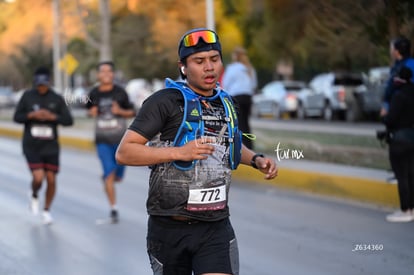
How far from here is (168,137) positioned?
15.3 feet

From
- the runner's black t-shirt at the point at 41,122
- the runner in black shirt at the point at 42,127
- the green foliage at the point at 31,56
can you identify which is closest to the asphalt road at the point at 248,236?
the runner in black shirt at the point at 42,127

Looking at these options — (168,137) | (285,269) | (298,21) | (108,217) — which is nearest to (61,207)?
(108,217)

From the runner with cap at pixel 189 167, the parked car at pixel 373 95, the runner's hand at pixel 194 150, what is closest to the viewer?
the runner's hand at pixel 194 150

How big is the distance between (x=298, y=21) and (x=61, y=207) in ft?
60.1

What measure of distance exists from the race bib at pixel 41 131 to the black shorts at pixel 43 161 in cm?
24

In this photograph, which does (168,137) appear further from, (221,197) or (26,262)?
(26,262)

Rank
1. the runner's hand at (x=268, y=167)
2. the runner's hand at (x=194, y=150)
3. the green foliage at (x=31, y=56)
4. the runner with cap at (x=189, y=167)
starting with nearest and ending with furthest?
the runner's hand at (x=194, y=150) → the runner with cap at (x=189, y=167) → the runner's hand at (x=268, y=167) → the green foliage at (x=31, y=56)

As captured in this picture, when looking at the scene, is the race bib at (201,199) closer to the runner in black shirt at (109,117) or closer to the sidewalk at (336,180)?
the runner in black shirt at (109,117)

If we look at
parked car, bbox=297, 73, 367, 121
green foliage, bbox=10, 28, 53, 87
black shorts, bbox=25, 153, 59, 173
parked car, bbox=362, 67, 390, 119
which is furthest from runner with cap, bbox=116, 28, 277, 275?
green foliage, bbox=10, 28, 53, 87

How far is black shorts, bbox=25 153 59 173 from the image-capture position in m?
10.6

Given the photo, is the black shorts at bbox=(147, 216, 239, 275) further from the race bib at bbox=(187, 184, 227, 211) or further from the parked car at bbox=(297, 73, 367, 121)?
the parked car at bbox=(297, 73, 367, 121)

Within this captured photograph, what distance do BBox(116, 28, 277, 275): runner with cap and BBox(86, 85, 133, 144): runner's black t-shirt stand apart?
19.4 feet

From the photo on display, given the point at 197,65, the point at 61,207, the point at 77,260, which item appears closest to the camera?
the point at 197,65

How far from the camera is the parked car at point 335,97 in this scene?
98.9 feet
